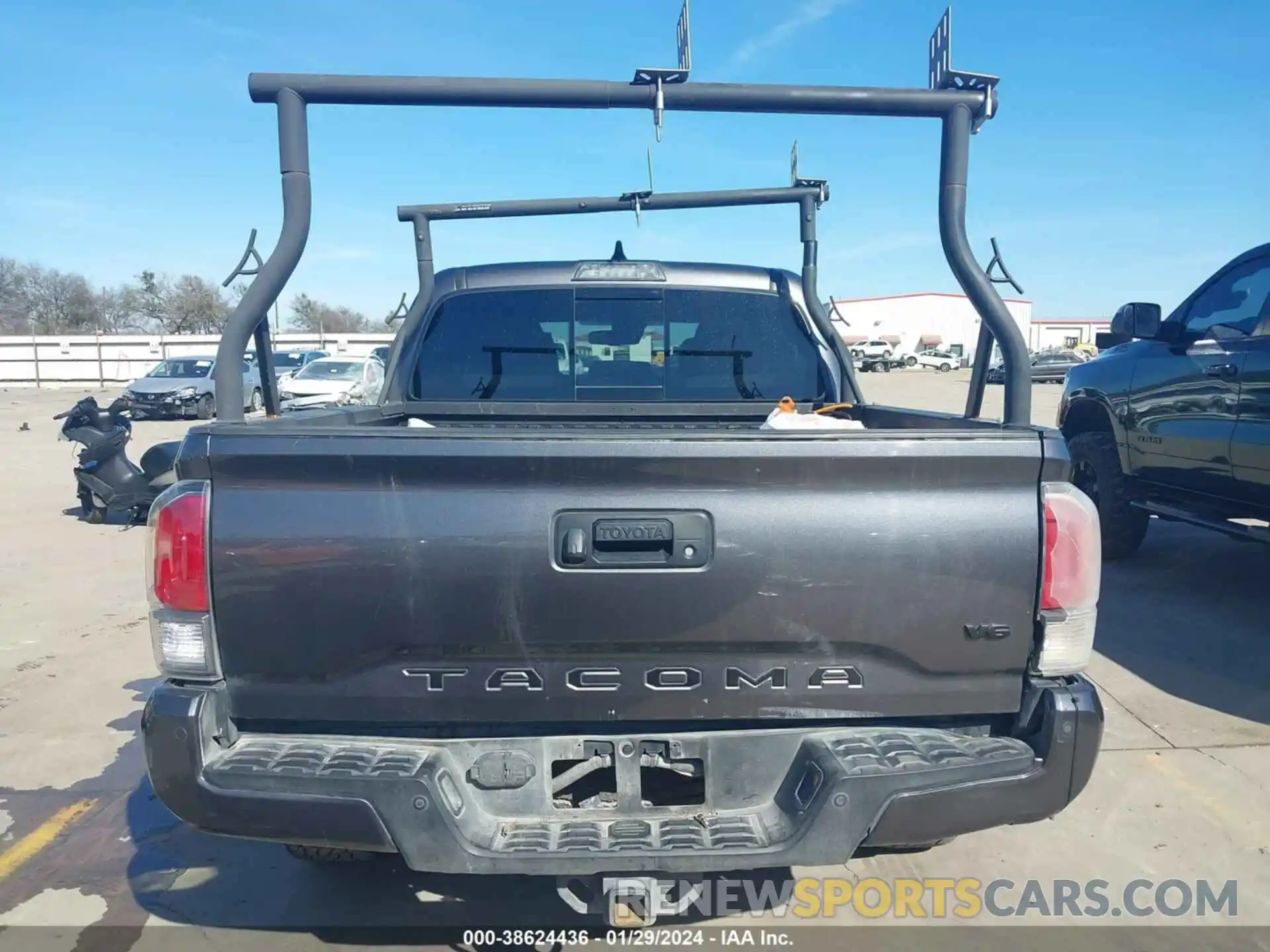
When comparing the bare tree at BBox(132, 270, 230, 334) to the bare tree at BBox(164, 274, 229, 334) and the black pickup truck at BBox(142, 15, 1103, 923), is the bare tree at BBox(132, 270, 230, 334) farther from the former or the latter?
the black pickup truck at BBox(142, 15, 1103, 923)

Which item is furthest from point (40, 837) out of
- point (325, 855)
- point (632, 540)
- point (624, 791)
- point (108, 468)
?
point (108, 468)

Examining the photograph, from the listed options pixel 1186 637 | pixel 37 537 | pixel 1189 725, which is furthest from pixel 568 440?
pixel 37 537

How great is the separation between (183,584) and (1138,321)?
19.0 feet

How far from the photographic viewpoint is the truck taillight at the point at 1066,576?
7.52 ft

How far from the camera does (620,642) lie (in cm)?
227

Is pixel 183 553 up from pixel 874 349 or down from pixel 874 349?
down

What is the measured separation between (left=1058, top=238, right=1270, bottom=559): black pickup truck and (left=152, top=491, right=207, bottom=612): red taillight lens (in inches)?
197

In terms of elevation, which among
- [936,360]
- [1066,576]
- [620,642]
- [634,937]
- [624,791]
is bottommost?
[634,937]

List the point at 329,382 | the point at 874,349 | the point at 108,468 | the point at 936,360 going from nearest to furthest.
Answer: the point at 108,468 → the point at 329,382 → the point at 874,349 → the point at 936,360

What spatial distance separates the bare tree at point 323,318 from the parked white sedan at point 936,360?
133ft

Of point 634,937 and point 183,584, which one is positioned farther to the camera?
point 634,937

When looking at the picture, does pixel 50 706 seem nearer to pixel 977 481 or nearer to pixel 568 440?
pixel 568 440

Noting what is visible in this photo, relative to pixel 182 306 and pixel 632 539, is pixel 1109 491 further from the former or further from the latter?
pixel 182 306

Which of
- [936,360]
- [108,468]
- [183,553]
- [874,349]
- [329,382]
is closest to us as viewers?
[183,553]
